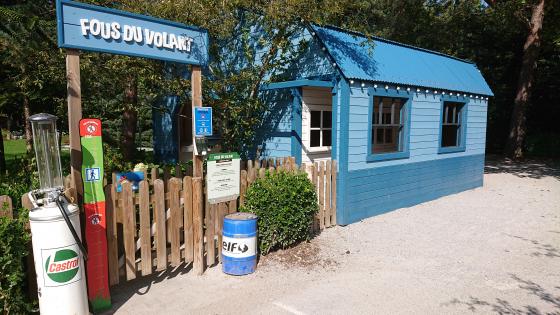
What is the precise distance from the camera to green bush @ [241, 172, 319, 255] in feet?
17.3

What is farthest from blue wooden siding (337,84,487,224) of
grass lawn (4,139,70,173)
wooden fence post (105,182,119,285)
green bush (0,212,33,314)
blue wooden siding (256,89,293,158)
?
grass lawn (4,139,70,173)

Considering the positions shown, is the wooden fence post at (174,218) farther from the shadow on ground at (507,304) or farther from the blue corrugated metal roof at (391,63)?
the blue corrugated metal roof at (391,63)

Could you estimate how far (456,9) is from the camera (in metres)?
20.8

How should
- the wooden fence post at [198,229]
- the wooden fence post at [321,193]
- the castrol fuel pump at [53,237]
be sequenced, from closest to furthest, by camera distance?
1. the castrol fuel pump at [53,237]
2. the wooden fence post at [198,229]
3. the wooden fence post at [321,193]

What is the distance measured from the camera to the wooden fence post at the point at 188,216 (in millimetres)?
4715

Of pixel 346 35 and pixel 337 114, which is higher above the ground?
pixel 346 35

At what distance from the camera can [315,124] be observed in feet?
27.5

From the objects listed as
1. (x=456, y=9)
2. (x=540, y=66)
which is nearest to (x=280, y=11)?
(x=456, y=9)

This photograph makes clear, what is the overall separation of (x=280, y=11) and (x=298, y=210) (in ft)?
11.1

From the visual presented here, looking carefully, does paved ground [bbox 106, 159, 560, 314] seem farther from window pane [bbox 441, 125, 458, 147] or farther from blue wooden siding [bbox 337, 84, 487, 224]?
window pane [bbox 441, 125, 458, 147]

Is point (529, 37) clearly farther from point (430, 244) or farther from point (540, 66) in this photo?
point (430, 244)

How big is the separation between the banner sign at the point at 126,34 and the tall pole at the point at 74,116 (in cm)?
17

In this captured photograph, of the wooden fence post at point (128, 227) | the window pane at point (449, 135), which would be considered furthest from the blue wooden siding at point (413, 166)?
the wooden fence post at point (128, 227)

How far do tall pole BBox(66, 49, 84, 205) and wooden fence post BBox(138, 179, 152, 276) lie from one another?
0.71 m
